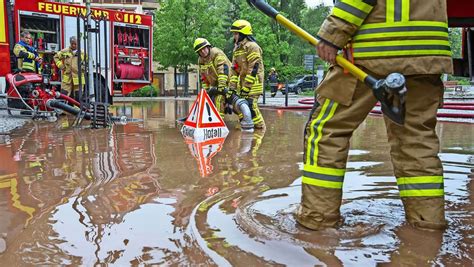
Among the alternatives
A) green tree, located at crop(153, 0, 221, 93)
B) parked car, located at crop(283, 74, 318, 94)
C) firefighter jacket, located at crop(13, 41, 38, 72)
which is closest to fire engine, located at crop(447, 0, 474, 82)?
firefighter jacket, located at crop(13, 41, 38, 72)

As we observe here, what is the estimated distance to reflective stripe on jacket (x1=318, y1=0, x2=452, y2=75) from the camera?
277 centimetres

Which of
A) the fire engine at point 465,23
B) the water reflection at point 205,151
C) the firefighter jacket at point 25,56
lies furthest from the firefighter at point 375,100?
the firefighter jacket at point 25,56

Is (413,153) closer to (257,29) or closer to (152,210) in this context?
(152,210)

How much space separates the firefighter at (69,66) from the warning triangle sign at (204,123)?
4916 mm

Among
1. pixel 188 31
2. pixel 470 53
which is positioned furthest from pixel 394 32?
pixel 188 31

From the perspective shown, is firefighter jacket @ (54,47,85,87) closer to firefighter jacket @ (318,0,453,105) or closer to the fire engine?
the fire engine

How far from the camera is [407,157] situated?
294 centimetres

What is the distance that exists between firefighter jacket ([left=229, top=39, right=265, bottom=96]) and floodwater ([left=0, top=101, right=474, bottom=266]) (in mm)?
2599

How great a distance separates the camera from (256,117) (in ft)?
28.6

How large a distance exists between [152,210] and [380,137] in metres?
4.89

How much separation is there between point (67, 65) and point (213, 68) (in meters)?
4.48

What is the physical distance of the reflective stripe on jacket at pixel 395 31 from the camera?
277cm

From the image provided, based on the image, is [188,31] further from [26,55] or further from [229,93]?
[229,93]

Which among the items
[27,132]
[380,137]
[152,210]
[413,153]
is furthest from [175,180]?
[27,132]
